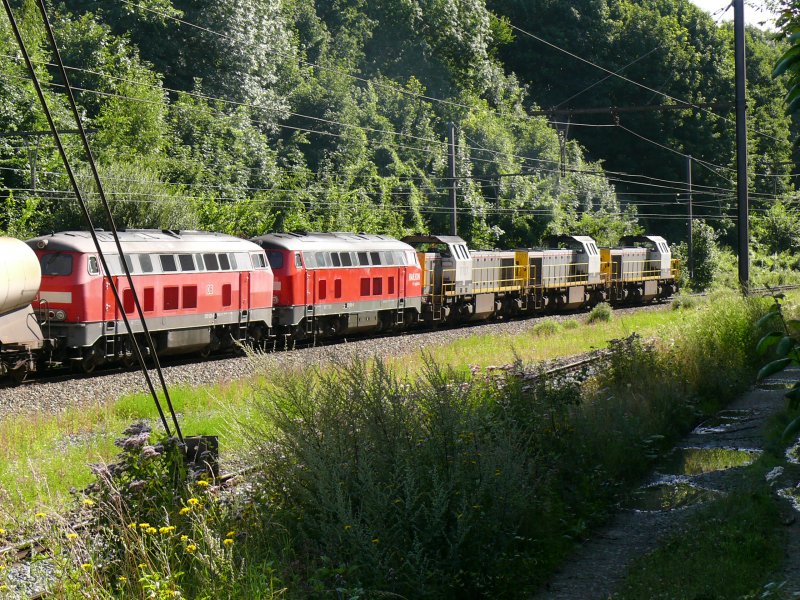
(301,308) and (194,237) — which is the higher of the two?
(194,237)

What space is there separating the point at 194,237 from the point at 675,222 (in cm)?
5954

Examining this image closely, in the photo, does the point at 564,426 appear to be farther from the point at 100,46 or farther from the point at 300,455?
the point at 100,46

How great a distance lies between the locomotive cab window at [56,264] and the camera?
20.7 m

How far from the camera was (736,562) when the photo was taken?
27.9ft

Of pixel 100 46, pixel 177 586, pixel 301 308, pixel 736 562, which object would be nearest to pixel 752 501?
pixel 736 562

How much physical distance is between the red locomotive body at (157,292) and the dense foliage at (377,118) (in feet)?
16.7

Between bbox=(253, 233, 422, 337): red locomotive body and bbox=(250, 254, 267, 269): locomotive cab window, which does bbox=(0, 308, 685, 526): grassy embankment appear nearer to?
bbox=(253, 233, 422, 337): red locomotive body

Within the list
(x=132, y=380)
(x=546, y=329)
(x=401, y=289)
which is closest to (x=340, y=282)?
(x=401, y=289)

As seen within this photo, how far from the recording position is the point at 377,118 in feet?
191

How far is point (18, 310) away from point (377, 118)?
4280 centimetres

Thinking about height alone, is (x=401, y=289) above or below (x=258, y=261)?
below

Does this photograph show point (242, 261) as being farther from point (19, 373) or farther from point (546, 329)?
point (546, 329)

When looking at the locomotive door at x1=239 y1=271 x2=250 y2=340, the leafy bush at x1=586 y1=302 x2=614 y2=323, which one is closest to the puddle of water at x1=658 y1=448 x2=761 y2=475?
the locomotive door at x1=239 y1=271 x2=250 y2=340

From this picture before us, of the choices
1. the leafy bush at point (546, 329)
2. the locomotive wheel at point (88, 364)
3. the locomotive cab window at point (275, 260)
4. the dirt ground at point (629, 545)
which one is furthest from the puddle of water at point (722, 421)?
the leafy bush at point (546, 329)
